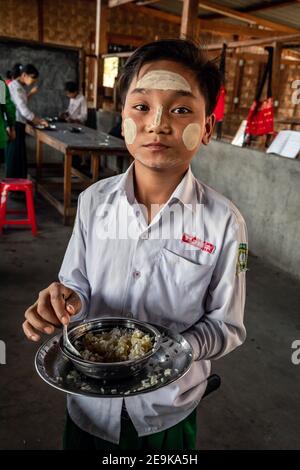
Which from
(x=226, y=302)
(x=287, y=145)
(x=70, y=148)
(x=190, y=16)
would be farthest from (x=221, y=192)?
(x=226, y=302)

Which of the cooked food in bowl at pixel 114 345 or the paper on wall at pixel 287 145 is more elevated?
the paper on wall at pixel 287 145

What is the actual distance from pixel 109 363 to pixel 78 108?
7.48 meters

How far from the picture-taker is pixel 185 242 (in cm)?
122

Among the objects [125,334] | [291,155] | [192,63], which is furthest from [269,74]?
[125,334]

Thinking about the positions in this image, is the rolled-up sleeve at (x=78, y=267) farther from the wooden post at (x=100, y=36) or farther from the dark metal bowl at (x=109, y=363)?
the wooden post at (x=100, y=36)

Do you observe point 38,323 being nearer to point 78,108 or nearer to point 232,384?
point 232,384

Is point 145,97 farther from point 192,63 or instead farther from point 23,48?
point 23,48

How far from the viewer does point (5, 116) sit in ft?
16.8

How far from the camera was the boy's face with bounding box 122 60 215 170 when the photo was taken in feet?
3.55

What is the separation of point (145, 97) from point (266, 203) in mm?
3466

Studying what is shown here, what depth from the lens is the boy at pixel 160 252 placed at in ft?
3.63

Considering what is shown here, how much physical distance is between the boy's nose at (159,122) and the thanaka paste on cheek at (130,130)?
0.06 metres

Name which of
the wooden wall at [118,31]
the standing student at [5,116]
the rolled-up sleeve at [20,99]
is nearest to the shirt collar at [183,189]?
the standing student at [5,116]

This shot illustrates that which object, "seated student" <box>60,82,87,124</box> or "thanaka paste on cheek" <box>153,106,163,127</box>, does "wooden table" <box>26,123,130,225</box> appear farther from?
"thanaka paste on cheek" <box>153,106,163,127</box>
